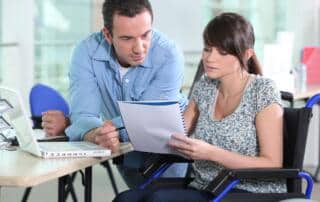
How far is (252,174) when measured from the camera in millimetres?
2096

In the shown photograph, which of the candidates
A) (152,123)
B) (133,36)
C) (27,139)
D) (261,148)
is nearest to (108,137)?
(152,123)

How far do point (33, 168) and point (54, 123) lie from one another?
0.68 metres

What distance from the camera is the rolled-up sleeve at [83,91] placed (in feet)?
8.48

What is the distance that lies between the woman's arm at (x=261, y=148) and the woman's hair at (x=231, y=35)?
0.21m

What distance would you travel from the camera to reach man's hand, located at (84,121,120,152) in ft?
7.48

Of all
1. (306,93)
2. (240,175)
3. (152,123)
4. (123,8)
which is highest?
(123,8)

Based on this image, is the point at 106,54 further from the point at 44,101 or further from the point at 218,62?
the point at 44,101

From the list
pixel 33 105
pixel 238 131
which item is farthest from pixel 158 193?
pixel 33 105

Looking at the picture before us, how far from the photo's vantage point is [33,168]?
1.94 m

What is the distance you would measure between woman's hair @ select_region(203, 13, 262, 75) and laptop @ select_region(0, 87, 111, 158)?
0.49m

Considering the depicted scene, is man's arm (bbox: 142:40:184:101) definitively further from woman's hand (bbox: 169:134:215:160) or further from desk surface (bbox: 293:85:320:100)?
desk surface (bbox: 293:85:320:100)

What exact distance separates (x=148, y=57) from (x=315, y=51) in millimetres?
2608

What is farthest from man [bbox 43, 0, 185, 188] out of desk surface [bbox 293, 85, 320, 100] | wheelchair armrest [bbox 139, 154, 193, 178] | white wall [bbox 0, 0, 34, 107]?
white wall [bbox 0, 0, 34, 107]

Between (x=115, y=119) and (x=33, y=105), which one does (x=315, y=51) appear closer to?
(x=33, y=105)
